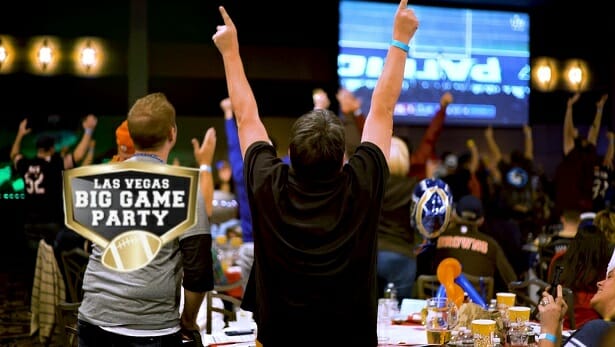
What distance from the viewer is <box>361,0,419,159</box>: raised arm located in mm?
2055

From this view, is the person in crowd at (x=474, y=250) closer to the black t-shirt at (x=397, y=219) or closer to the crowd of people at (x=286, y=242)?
the black t-shirt at (x=397, y=219)

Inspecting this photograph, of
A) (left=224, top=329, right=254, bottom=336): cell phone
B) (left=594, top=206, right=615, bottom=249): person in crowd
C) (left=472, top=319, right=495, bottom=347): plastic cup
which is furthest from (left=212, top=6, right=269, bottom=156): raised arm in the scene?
(left=594, top=206, right=615, bottom=249): person in crowd

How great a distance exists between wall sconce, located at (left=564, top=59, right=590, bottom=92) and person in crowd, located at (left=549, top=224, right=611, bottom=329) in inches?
279

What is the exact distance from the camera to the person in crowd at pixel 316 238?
6.28ft

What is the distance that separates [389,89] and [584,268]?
7.26 feet

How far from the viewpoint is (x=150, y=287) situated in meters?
2.03

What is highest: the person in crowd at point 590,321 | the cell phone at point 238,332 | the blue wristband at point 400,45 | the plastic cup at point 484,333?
the blue wristband at point 400,45

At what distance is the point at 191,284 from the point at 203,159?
16.0 inches

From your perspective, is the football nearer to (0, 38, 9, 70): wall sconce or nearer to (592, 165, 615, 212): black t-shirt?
(592, 165, 615, 212): black t-shirt

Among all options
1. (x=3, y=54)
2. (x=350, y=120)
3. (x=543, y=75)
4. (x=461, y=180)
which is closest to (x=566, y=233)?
(x=350, y=120)

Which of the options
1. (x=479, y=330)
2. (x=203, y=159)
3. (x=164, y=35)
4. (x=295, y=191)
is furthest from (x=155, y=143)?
(x=164, y=35)

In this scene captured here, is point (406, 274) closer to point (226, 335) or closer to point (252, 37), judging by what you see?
point (226, 335)
